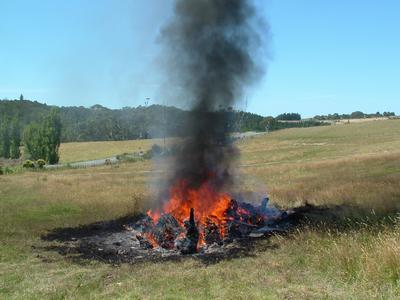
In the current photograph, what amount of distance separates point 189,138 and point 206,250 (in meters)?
4.26

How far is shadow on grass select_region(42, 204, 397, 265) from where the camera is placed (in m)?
10.6

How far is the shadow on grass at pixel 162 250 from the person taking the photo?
10578 millimetres

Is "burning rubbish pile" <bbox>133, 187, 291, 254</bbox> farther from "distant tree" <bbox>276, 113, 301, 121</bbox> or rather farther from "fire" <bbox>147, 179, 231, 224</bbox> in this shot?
"distant tree" <bbox>276, 113, 301, 121</bbox>

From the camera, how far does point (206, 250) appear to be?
11523mm

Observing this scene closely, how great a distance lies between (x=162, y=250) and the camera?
1193 cm

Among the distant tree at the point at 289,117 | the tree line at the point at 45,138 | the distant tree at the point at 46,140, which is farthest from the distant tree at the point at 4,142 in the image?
the distant tree at the point at 289,117

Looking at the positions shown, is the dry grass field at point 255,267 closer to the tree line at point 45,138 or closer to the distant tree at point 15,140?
the tree line at point 45,138

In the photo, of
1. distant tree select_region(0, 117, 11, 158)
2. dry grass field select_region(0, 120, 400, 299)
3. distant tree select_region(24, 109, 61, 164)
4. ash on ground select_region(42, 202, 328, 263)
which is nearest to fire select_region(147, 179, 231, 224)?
ash on ground select_region(42, 202, 328, 263)

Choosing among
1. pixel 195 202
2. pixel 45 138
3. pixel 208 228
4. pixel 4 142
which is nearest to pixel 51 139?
pixel 45 138

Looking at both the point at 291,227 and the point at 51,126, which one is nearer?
the point at 291,227

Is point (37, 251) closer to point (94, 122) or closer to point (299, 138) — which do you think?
point (299, 138)

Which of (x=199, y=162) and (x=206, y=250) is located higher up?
(x=199, y=162)

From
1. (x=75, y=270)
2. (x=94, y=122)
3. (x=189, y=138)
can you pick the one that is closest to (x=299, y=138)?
(x=94, y=122)

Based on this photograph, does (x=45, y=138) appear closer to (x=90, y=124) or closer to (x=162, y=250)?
(x=90, y=124)
